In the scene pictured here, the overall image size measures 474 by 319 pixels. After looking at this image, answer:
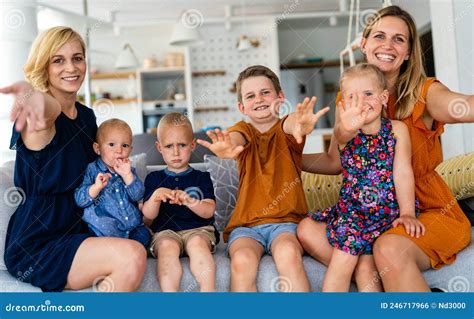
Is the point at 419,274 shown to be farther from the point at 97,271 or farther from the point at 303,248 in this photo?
the point at 97,271

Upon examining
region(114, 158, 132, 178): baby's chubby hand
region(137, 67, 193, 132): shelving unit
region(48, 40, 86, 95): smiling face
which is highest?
region(137, 67, 193, 132): shelving unit

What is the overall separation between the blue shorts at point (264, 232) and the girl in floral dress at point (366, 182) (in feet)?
0.33

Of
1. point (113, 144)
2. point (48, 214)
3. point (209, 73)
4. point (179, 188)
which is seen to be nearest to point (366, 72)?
point (179, 188)

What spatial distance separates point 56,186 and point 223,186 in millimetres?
745

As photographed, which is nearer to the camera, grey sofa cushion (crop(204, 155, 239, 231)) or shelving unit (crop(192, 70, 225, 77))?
grey sofa cushion (crop(204, 155, 239, 231))

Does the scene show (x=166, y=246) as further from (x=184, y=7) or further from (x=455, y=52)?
(x=184, y=7)

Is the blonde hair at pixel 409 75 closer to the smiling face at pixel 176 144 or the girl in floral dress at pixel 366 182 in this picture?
the girl in floral dress at pixel 366 182

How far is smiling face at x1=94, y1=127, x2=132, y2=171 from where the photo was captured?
69.9 inches

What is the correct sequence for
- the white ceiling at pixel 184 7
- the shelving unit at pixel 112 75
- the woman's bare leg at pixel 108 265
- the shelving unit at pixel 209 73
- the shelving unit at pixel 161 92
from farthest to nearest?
the shelving unit at pixel 209 73, the shelving unit at pixel 112 75, the shelving unit at pixel 161 92, the white ceiling at pixel 184 7, the woman's bare leg at pixel 108 265

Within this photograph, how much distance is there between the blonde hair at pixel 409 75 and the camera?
71.6 inches

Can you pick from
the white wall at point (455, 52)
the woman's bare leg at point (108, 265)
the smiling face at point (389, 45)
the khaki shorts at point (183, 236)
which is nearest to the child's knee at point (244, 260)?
the khaki shorts at point (183, 236)

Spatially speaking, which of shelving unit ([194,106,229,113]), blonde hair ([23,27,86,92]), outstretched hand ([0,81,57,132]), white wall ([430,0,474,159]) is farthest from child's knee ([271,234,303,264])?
shelving unit ([194,106,229,113])

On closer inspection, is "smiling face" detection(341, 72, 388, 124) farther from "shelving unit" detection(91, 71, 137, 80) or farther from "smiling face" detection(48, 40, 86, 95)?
"shelving unit" detection(91, 71, 137, 80)
